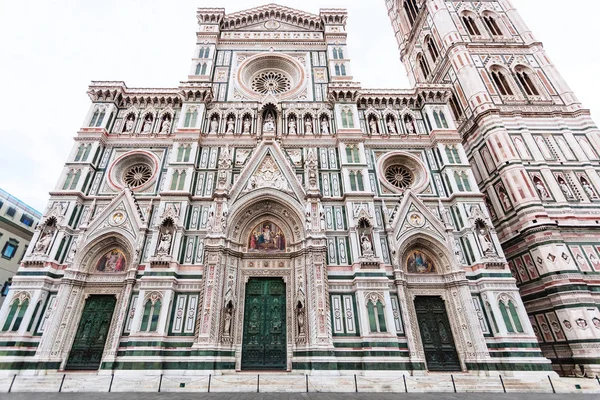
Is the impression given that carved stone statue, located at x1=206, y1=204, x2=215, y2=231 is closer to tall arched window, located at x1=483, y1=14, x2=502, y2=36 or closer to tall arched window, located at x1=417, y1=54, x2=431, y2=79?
tall arched window, located at x1=417, y1=54, x2=431, y2=79

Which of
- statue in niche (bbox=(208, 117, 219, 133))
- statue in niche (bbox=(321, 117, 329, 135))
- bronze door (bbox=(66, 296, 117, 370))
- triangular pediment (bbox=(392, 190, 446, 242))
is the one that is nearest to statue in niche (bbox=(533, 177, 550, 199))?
triangular pediment (bbox=(392, 190, 446, 242))

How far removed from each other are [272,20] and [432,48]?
567 inches

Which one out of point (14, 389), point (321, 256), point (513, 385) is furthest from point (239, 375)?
point (513, 385)

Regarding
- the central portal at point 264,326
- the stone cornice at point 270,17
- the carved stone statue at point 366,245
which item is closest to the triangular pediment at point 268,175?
the carved stone statue at point 366,245

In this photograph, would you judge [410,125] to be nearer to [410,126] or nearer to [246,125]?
[410,126]

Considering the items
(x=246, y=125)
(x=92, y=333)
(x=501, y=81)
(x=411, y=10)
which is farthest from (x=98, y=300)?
(x=411, y=10)

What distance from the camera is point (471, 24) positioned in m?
25.9

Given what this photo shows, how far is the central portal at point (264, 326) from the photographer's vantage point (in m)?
13.4

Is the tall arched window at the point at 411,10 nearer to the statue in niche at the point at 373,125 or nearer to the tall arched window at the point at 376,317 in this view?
the statue in niche at the point at 373,125

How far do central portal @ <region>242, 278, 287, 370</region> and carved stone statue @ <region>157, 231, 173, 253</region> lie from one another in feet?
14.0

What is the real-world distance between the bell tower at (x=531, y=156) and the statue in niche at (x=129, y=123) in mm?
22158

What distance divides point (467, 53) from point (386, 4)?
60.5ft

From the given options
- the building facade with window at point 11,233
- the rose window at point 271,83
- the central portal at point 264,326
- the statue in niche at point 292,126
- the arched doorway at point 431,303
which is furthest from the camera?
the building facade with window at point 11,233

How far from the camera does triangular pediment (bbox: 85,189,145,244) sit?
15297mm
